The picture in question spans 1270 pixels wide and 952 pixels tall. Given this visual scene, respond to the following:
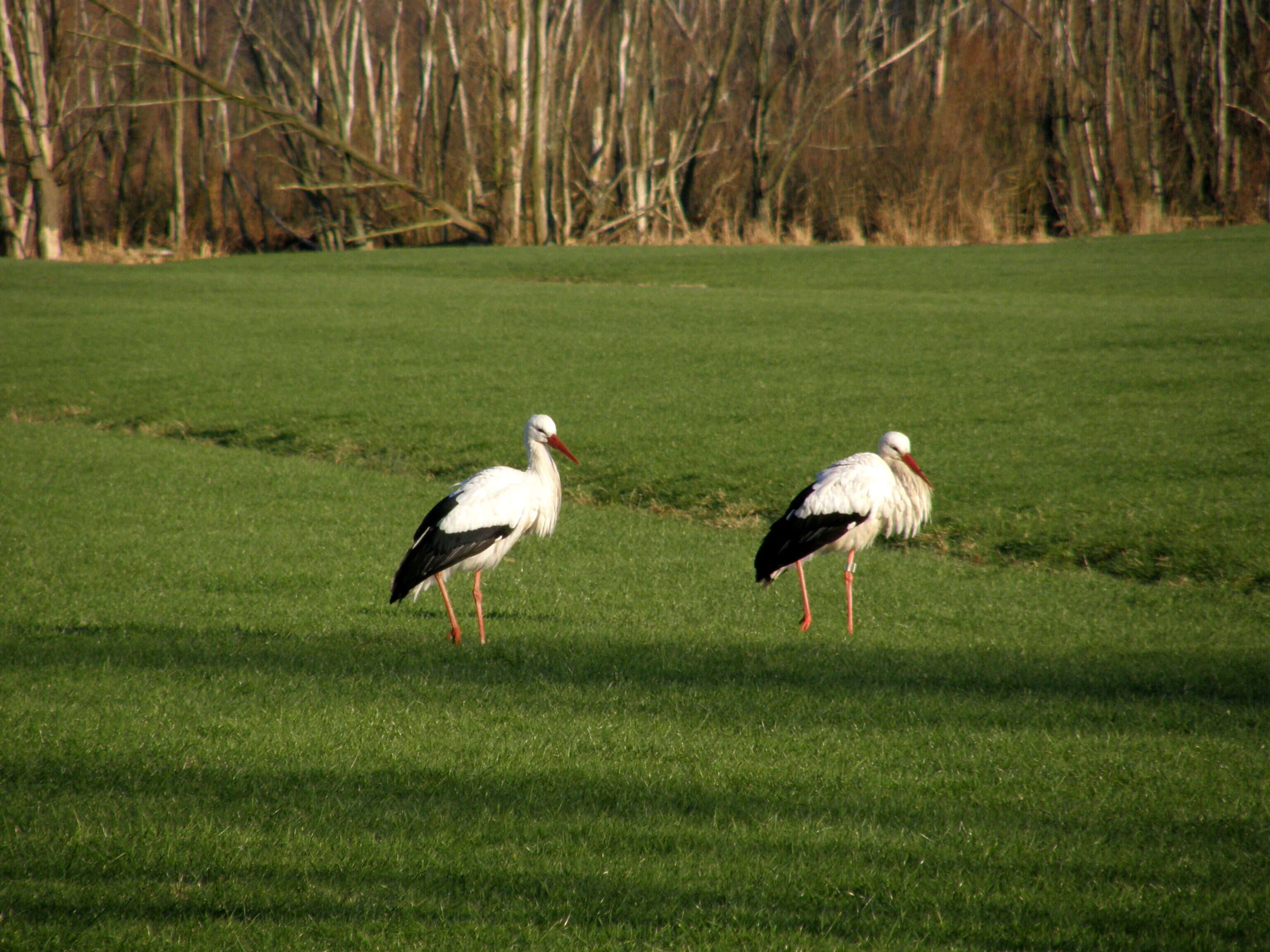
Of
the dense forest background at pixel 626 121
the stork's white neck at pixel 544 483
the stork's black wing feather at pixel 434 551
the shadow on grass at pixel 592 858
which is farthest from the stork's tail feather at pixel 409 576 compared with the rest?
the dense forest background at pixel 626 121

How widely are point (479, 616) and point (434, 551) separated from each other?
1.74 ft

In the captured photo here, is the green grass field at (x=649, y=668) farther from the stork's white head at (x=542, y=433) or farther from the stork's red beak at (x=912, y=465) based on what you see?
the stork's white head at (x=542, y=433)

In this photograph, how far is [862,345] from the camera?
1831 cm

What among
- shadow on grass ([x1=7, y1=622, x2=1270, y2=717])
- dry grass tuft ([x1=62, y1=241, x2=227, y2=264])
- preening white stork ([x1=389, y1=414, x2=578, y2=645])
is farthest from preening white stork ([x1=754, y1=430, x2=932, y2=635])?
dry grass tuft ([x1=62, y1=241, x2=227, y2=264])

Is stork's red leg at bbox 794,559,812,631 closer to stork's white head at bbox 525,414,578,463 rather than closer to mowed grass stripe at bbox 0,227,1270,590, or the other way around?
stork's white head at bbox 525,414,578,463

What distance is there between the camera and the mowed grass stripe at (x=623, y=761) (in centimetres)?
371

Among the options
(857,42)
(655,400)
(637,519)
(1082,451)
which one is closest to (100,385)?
(655,400)

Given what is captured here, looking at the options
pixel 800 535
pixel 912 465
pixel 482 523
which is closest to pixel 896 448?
pixel 912 465

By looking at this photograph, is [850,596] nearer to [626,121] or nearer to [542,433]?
[542,433]

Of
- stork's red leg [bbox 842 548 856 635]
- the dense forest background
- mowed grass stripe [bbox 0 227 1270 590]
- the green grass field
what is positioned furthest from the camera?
the dense forest background

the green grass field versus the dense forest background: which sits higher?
the dense forest background

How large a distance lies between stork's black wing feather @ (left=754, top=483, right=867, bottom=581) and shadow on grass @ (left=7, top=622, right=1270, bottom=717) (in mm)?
723

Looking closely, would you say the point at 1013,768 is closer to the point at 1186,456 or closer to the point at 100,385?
the point at 1186,456

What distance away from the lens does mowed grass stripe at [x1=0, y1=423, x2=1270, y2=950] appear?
371 centimetres
